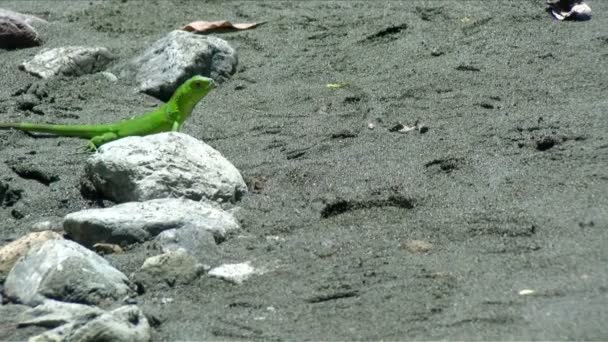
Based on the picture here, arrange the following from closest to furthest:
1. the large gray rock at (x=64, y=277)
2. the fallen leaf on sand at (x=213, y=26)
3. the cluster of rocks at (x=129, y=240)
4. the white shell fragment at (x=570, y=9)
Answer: the cluster of rocks at (x=129, y=240)
the large gray rock at (x=64, y=277)
the white shell fragment at (x=570, y=9)
the fallen leaf on sand at (x=213, y=26)

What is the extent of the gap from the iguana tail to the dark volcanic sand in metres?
0.11

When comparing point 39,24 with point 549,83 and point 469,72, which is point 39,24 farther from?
point 549,83

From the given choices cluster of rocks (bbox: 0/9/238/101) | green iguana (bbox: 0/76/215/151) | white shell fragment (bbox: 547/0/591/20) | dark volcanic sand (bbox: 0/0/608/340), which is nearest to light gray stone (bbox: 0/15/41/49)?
dark volcanic sand (bbox: 0/0/608/340)

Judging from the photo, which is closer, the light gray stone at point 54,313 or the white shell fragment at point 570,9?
the light gray stone at point 54,313

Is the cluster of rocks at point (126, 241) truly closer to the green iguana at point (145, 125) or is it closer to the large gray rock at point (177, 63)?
the green iguana at point (145, 125)

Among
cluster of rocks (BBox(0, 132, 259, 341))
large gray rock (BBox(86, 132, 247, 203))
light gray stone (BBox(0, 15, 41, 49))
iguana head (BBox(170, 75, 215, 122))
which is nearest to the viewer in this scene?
cluster of rocks (BBox(0, 132, 259, 341))

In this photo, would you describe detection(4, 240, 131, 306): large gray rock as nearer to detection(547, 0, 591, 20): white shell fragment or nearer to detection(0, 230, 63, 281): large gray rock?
detection(0, 230, 63, 281): large gray rock

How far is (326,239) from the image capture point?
5.38m

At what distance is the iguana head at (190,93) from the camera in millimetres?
7242

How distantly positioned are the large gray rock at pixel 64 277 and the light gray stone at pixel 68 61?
3.83m

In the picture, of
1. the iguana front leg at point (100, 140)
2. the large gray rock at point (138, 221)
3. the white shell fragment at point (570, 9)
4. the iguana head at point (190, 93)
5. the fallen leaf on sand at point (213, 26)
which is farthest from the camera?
the fallen leaf on sand at point (213, 26)


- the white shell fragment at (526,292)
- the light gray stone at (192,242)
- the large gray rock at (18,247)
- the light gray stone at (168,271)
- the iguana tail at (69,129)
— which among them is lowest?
the iguana tail at (69,129)

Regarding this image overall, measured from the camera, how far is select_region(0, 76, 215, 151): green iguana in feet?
23.5

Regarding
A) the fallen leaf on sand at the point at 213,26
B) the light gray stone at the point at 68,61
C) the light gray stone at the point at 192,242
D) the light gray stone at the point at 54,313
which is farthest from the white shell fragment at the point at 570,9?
the light gray stone at the point at 54,313
